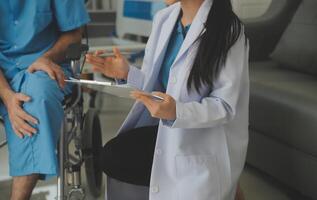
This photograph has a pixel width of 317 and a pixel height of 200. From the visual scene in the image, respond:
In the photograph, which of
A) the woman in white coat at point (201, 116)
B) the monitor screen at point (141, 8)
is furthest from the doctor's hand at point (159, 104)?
the monitor screen at point (141, 8)

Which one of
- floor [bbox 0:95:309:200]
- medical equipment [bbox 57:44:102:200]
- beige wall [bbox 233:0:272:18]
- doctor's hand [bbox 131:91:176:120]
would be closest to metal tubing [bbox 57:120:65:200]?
medical equipment [bbox 57:44:102:200]

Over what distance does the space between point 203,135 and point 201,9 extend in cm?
33

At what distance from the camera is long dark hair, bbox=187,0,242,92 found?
1035mm

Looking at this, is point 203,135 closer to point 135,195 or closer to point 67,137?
point 135,195

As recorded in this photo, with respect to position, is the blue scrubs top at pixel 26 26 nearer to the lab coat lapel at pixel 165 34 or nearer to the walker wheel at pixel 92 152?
the walker wheel at pixel 92 152

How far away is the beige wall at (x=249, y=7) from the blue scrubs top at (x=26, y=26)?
1.25 m

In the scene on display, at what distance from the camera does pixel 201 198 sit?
106 cm

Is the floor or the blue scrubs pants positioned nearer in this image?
the blue scrubs pants

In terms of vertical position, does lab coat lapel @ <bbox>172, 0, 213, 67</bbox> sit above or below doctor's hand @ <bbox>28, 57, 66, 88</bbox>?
above

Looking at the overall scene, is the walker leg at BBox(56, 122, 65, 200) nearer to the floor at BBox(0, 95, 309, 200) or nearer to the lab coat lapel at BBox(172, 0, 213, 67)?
the floor at BBox(0, 95, 309, 200)

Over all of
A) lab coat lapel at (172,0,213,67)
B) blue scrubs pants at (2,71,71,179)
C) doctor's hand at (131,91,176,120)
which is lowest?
blue scrubs pants at (2,71,71,179)

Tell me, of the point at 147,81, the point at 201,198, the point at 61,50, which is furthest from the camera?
the point at 61,50

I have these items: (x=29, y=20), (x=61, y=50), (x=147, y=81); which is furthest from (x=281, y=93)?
(x=29, y=20)

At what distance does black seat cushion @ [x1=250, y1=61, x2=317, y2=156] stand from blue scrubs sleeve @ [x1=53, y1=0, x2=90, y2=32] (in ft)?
2.46
